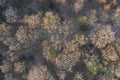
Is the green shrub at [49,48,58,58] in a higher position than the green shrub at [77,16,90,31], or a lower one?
lower

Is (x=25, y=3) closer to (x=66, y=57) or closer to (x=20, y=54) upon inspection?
(x=20, y=54)

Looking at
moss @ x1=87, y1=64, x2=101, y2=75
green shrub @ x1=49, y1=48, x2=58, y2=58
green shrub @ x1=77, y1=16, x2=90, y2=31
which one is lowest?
moss @ x1=87, y1=64, x2=101, y2=75

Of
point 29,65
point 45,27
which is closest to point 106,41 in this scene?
point 45,27

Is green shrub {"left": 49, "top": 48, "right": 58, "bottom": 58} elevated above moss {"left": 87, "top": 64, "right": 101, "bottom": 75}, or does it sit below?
above

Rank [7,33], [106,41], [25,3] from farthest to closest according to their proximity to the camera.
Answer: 1. [25,3]
2. [7,33]
3. [106,41]

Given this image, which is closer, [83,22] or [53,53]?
[53,53]

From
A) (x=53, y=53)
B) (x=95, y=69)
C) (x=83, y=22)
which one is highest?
(x=83, y=22)

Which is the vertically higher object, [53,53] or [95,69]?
[53,53]

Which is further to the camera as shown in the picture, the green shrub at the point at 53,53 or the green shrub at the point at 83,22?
the green shrub at the point at 83,22

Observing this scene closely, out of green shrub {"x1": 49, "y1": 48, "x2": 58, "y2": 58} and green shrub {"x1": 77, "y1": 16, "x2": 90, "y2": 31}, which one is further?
green shrub {"x1": 77, "y1": 16, "x2": 90, "y2": 31}

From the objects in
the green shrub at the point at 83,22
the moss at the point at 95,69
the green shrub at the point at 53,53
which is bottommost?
the moss at the point at 95,69

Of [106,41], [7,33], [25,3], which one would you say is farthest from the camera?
[25,3]
